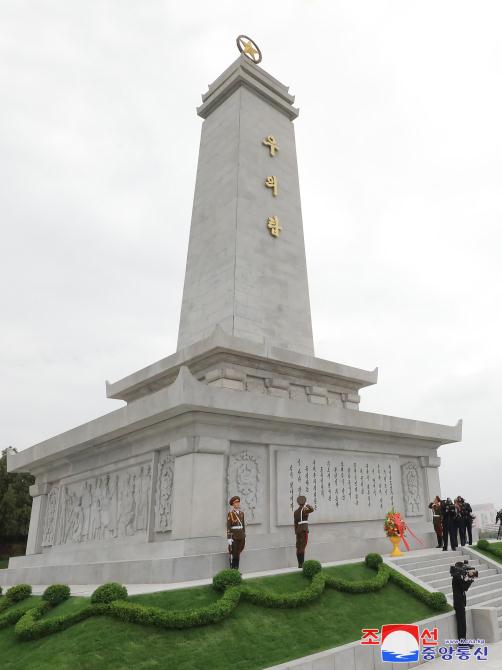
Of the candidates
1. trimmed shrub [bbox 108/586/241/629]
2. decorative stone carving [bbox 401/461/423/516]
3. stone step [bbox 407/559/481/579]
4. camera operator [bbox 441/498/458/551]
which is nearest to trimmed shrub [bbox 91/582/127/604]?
trimmed shrub [bbox 108/586/241/629]

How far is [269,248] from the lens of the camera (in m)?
15.8

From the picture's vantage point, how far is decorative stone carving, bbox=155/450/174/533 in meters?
10.6

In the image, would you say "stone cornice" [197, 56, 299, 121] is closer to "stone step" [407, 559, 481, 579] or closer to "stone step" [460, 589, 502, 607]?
"stone step" [407, 559, 481, 579]

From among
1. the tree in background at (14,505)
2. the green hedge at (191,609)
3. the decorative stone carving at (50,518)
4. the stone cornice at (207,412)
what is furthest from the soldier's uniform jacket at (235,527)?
the tree in background at (14,505)

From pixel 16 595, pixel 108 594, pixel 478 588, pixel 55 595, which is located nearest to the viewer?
pixel 108 594

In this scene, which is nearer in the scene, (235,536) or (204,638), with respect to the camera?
(204,638)

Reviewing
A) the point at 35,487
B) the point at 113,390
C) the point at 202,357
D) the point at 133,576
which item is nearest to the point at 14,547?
the point at 35,487

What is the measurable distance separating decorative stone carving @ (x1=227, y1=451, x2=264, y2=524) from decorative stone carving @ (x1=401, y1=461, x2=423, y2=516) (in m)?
5.40

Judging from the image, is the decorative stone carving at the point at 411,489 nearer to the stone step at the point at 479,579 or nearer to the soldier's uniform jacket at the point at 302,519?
the stone step at the point at 479,579

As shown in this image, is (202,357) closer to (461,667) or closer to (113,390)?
(113,390)

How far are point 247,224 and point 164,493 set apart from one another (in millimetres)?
8336

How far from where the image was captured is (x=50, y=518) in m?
15.1

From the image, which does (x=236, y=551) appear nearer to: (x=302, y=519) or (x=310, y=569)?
(x=310, y=569)

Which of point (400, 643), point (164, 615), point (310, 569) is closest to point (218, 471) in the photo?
point (310, 569)
